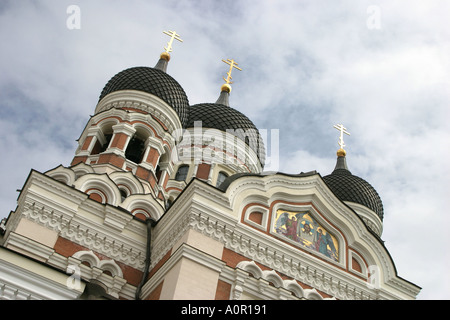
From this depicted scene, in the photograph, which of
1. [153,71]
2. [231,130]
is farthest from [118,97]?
[231,130]

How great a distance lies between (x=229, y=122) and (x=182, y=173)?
311cm

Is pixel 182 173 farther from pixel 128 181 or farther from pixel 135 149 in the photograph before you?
pixel 128 181

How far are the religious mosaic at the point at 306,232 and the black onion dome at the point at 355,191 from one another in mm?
8281

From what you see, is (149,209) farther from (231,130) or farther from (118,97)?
(231,130)

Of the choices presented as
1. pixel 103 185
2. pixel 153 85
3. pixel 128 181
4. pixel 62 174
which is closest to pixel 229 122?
pixel 153 85

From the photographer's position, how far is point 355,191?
2027 cm

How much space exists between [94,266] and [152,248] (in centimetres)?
124

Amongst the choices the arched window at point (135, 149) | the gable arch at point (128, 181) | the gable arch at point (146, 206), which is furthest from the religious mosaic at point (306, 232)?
the arched window at point (135, 149)

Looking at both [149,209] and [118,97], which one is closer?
[149,209]

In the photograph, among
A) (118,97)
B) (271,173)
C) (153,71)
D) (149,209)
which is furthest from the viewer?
(153,71)

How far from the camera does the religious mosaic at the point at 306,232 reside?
36.6 feet

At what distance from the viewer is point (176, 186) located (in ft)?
59.5

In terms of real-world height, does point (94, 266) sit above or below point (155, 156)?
below

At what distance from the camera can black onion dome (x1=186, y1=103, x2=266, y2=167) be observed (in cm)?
2042
